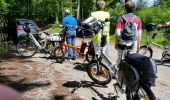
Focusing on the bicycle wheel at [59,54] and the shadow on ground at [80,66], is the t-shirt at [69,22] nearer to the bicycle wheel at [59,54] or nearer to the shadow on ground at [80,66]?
the bicycle wheel at [59,54]

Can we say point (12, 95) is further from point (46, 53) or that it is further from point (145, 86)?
point (46, 53)

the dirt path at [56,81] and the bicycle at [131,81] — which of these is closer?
the bicycle at [131,81]

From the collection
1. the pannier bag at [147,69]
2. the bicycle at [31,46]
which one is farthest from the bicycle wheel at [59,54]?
the pannier bag at [147,69]

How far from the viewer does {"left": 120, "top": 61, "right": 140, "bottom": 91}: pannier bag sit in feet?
17.2

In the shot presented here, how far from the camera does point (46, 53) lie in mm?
14203

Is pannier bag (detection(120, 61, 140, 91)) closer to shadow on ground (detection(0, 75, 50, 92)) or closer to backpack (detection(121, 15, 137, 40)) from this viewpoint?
backpack (detection(121, 15, 137, 40))

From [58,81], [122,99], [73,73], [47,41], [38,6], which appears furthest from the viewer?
[38,6]

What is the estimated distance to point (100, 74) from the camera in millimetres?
8414

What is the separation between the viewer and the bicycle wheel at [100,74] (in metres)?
8.24

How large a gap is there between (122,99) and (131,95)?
1.48 m

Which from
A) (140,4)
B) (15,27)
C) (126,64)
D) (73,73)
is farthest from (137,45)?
(140,4)

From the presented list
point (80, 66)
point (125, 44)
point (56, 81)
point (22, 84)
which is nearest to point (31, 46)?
point (80, 66)

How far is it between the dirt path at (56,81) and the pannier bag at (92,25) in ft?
4.06

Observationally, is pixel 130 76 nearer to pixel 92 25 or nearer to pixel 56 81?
pixel 92 25
